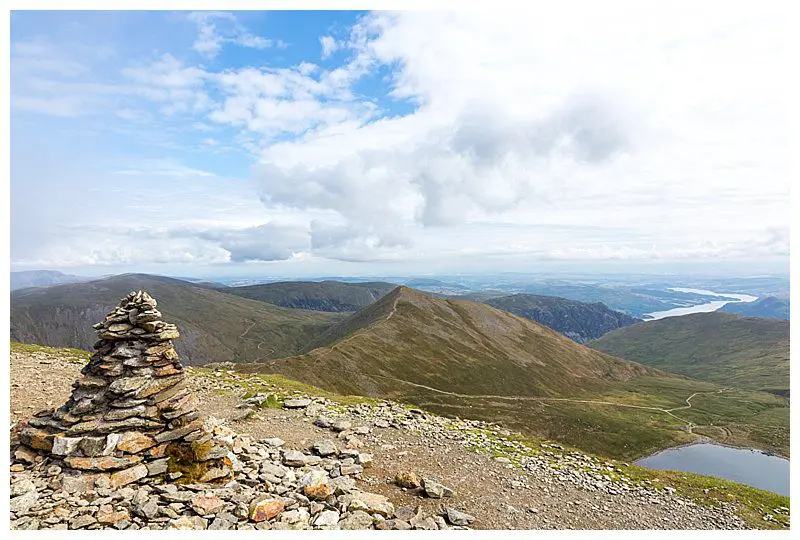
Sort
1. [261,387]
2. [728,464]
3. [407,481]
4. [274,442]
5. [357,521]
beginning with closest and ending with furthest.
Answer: [357,521] → [407,481] → [274,442] → [261,387] → [728,464]

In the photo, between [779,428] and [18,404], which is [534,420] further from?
[18,404]

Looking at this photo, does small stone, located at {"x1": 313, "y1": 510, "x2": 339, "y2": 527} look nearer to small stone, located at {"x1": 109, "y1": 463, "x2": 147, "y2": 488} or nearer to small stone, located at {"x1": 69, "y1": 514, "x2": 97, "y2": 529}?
small stone, located at {"x1": 109, "y1": 463, "x2": 147, "y2": 488}

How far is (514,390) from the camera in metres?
150

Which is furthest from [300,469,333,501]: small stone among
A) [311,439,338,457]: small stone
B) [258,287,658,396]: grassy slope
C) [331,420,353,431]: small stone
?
[258,287,658,396]: grassy slope

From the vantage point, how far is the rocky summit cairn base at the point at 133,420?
17.5 metres

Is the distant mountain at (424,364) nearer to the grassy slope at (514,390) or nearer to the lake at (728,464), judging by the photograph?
the grassy slope at (514,390)

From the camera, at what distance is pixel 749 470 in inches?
4119

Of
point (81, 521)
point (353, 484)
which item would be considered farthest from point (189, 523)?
point (353, 484)

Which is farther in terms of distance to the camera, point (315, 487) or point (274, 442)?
point (274, 442)

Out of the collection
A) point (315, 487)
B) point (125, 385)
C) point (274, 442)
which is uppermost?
point (125, 385)

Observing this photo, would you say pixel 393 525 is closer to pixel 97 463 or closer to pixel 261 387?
pixel 97 463

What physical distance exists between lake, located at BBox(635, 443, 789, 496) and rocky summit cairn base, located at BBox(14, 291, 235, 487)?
348ft

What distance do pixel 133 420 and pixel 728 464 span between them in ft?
450

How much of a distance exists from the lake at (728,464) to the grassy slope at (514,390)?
4.76 meters
